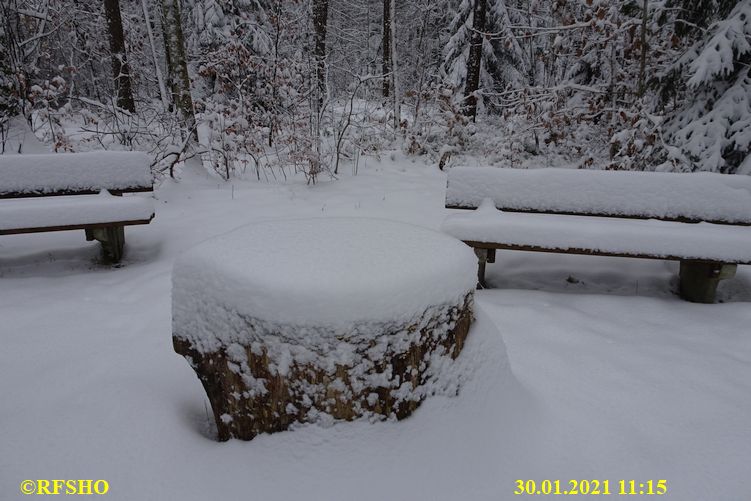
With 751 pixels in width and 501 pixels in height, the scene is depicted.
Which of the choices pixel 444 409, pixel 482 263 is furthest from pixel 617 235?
pixel 444 409

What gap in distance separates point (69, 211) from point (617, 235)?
16.7ft

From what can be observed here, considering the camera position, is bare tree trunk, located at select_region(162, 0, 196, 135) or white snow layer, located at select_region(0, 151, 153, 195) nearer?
white snow layer, located at select_region(0, 151, 153, 195)

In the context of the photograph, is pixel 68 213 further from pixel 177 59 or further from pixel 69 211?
pixel 177 59

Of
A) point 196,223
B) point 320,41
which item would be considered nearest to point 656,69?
point 320,41

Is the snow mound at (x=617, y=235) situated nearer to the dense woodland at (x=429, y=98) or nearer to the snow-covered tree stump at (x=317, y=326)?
the snow-covered tree stump at (x=317, y=326)

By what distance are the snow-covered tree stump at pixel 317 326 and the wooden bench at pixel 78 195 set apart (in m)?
2.92

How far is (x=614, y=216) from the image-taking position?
427cm

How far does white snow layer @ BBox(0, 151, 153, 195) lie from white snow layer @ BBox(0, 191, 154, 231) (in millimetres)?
184

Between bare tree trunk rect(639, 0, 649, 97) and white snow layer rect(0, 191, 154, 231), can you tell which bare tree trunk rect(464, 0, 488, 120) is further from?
white snow layer rect(0, 191, 154, 231)

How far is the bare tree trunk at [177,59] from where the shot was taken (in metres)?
6.96

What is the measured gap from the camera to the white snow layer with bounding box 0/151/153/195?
445 cm

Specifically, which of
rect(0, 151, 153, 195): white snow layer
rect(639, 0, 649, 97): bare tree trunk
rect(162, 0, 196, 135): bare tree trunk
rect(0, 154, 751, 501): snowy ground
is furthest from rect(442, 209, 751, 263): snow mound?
rect(162, 0, 196, 135): bare tree trunk

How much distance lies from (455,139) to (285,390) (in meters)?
9.20

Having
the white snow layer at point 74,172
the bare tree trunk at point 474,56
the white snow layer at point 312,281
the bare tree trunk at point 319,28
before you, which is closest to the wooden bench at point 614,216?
the white snow layer at point 312,281
